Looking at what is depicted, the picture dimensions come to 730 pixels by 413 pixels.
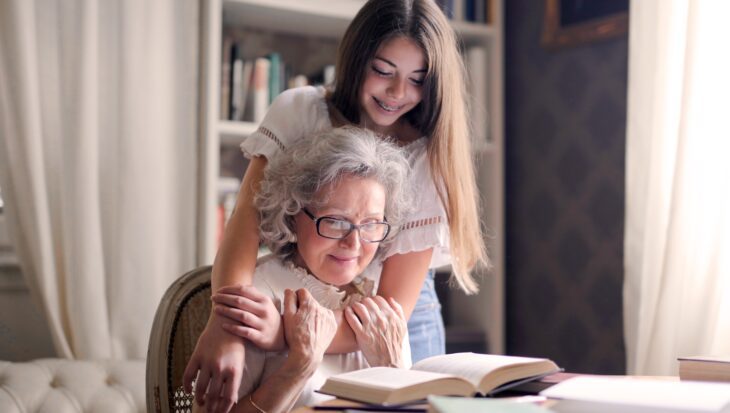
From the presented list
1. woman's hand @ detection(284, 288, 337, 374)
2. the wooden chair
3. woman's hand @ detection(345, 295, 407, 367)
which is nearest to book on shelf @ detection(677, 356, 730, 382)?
woman's hand @ detection(345, 295, 407, 367)

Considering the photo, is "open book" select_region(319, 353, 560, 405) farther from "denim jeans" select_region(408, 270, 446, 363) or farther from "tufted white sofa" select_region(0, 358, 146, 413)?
"tufted white sofa" select_region(0, 358, 146, 413)

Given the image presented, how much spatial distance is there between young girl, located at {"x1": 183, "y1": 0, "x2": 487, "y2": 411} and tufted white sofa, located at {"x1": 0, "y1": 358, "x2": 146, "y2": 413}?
3.16ft

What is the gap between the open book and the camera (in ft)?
3.47

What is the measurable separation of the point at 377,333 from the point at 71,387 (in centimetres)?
123

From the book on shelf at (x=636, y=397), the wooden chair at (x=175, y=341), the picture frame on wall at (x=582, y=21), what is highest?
the picture frame on wall at (x=582, y=21)

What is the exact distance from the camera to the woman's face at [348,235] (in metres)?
1.47

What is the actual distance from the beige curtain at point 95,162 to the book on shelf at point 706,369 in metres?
1.79

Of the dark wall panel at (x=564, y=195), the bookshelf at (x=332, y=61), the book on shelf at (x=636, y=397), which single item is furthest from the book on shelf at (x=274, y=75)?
the book on shelf at (x=636, y=397)

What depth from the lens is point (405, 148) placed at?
5.62ft

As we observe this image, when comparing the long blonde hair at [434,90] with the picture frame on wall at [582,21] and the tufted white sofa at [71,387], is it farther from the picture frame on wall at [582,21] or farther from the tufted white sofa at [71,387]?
the picture frame on wall at [582,21]

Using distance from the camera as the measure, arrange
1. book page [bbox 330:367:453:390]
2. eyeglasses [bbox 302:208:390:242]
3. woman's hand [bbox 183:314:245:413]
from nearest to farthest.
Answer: book page [bbox 330:367:453:390] → woman's hand [bbox 183:314:245:413] → eyeglasses [bbox 302:208:390:242]

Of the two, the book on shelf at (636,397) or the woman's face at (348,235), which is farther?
the woman's face at (348,235)

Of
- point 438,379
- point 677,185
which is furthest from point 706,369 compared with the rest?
point 677,185

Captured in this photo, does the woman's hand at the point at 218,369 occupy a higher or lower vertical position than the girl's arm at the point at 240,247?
lower
